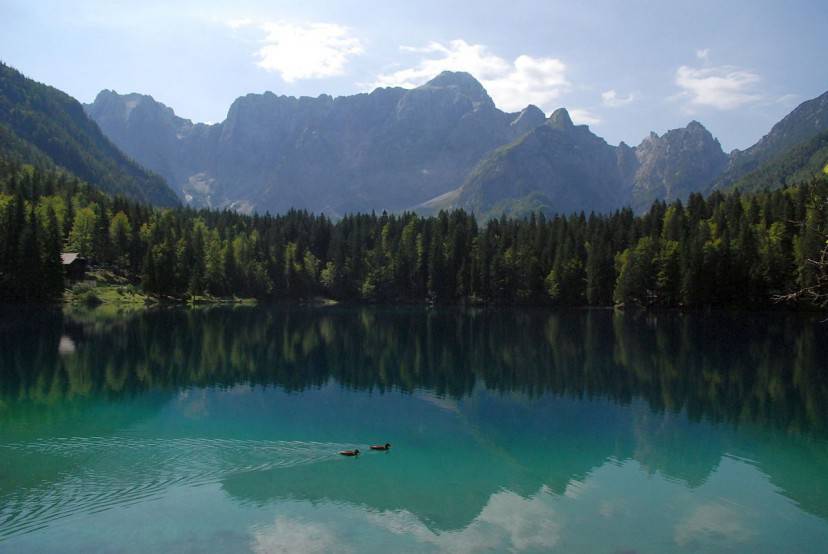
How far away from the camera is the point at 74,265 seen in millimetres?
141625

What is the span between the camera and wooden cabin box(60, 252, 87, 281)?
13938 centimetres

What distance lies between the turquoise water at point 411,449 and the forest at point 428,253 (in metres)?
62.9

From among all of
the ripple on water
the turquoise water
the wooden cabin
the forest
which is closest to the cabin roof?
the wooden cabin

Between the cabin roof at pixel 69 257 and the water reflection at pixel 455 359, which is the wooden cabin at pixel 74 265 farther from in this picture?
the water reflection at pixel 455 359

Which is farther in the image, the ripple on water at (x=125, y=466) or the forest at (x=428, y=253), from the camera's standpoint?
the forest at (x=428, y=253)

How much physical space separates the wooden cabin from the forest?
243 inches

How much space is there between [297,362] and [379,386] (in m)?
15.1

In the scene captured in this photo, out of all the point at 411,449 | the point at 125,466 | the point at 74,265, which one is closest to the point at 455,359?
the point at 411,449

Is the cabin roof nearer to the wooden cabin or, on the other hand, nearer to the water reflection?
the wooden cabin

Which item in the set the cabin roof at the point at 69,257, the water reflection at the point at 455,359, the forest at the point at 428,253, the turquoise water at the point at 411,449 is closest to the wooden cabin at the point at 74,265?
the cabin roof at the point at 69,257

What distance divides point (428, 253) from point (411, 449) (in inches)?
5521

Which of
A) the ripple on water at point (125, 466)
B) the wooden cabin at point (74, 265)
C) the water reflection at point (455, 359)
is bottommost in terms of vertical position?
the water reflection at point (455, 359)

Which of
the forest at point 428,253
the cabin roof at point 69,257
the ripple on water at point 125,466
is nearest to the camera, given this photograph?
the ripple on water at point 125,466

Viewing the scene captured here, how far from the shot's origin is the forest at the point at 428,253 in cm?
12488
